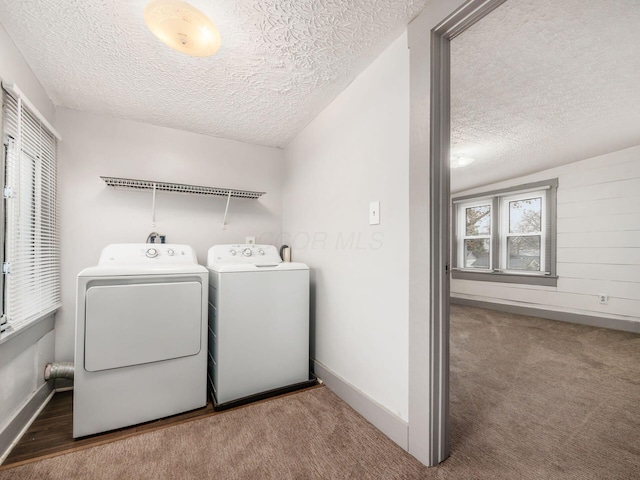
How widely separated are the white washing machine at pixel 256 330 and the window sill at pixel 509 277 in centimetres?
421

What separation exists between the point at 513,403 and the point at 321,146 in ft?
7.67

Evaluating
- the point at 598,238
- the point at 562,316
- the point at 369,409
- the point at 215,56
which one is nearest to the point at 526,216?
the point at 598,238

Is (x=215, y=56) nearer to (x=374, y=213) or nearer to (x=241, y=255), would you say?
(x=374, y=213)

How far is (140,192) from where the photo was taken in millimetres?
2340

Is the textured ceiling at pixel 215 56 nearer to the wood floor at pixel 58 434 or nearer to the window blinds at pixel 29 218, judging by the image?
the window blinds at pixel 29 218

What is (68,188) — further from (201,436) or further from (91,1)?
(201,436)

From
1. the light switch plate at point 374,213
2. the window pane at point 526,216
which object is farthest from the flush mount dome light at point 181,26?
the window pane at point 526,216

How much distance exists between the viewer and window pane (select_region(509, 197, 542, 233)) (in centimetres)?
432

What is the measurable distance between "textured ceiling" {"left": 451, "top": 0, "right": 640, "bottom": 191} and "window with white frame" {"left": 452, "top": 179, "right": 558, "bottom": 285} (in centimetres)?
120

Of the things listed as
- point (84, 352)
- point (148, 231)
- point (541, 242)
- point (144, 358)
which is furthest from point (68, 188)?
point (541, 242)

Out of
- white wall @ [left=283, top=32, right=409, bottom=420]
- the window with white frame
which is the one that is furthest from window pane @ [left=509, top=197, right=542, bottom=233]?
white wall @ [left=283, top=32, right=409, bottom=420]

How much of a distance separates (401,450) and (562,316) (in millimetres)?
4205

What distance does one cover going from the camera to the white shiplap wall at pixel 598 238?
11.1ft

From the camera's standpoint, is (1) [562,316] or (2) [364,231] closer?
(2) [364,231]
